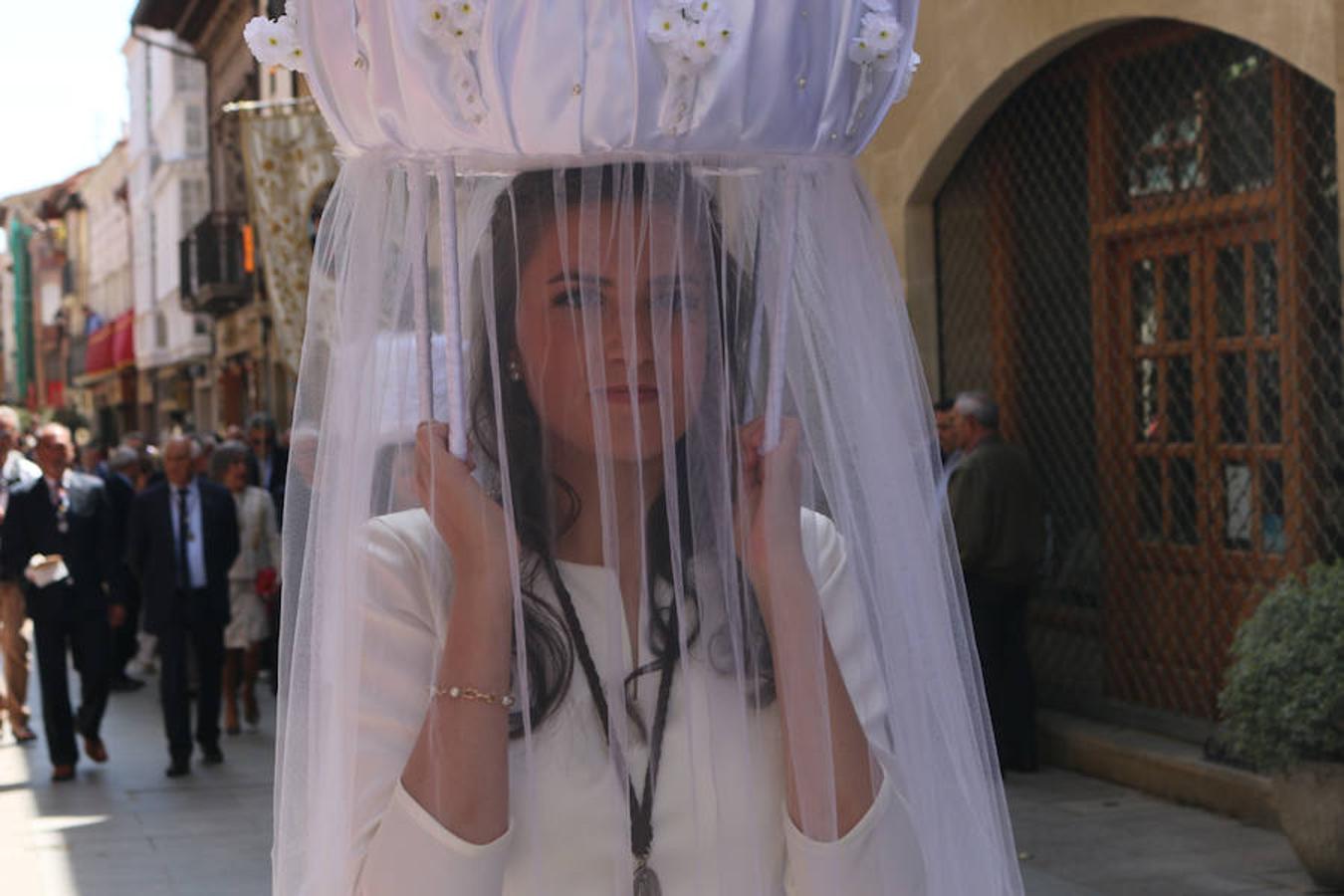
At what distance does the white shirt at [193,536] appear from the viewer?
1020cm

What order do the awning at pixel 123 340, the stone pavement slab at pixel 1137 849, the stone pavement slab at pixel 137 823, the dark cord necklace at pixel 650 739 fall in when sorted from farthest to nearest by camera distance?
the awning at pixel 123 340
the stone pavement slab at pixel 137 823
the stone pavement slab at pixel 1137 849
the dark cord necklace at pixel 650 739

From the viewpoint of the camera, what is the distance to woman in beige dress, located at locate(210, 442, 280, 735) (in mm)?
11297

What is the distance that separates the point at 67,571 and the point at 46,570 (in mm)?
169

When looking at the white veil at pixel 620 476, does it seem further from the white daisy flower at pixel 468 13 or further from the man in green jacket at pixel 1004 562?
the man in green jacket at pixel 1004 562

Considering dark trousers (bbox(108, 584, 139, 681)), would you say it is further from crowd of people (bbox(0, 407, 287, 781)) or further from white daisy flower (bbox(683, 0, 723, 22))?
white daisy flower (bbox(683, 0, 723, 22))

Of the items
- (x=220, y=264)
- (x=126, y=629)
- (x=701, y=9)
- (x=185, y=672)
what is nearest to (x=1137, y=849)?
(x=185, y=672)

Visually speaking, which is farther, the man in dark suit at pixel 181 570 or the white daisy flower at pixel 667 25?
the man in dark suit at pixel 181 570

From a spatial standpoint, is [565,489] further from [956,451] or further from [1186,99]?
[956,451]

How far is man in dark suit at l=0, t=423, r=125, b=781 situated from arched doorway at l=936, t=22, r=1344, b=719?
483 centimetres

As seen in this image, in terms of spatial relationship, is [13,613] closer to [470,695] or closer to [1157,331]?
[1157,331]

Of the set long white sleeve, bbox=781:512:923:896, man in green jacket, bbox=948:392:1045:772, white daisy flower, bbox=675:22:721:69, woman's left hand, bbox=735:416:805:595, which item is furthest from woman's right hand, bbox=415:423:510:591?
man in green jacket, bbox=948:392:1045:772

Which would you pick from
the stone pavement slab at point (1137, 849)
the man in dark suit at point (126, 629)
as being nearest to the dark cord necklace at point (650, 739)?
the stone pavement slab at point (1137, 849)

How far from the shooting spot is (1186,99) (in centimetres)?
855

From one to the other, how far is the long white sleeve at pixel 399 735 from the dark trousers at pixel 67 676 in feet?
26.8
